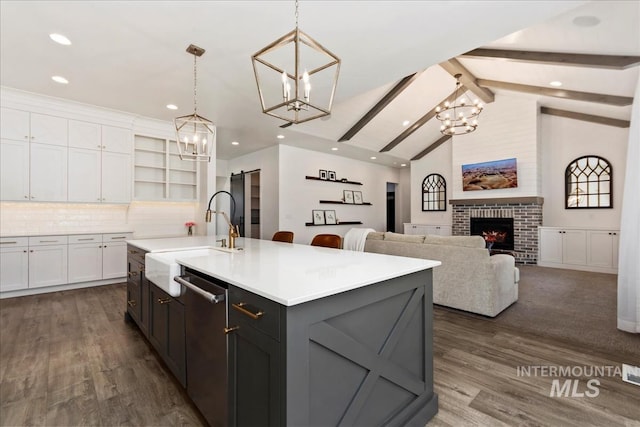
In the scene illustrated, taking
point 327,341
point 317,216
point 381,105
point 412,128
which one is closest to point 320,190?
point 317,216

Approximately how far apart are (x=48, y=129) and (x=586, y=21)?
284 inches

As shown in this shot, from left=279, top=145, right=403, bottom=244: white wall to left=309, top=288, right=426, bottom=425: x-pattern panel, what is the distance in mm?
5335

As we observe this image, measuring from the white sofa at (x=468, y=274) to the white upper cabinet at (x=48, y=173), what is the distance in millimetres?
5163

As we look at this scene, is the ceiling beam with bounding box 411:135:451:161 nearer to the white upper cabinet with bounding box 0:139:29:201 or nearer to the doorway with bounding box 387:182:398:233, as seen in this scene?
the doorway with bounding box 387:182:398:233

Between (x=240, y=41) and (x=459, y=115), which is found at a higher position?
(x=459, y=115)

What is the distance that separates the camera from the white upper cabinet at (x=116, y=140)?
4684 mm

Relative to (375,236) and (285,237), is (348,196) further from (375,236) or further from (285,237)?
(285,237)

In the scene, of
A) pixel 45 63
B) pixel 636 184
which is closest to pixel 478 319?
pixel 636 184

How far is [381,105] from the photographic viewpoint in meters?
6.09

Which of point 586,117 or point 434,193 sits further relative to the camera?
point 434,193

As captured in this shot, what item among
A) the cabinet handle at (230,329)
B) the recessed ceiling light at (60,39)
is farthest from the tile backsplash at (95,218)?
the cabinet handle at (230,329)

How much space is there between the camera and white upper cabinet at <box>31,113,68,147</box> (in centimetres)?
413

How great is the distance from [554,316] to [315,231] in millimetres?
5144

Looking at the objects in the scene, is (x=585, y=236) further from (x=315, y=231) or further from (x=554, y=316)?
(x=315, y=231)
